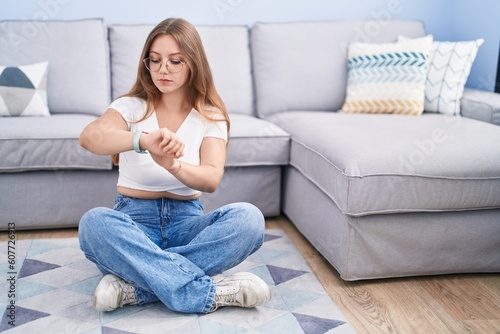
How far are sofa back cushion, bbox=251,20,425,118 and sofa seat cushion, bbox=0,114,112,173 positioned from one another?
1010 millimetres

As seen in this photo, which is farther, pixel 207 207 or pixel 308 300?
pixel 207 207

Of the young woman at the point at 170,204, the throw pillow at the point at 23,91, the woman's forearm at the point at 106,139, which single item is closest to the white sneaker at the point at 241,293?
the young woman at the point at 170,204

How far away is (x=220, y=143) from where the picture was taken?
181cm

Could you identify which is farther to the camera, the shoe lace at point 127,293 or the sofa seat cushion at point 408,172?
the sofa seat cushion at point 408,172

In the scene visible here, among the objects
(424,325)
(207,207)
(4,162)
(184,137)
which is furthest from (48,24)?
(424,325)

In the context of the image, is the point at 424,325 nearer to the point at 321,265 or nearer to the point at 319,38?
the point at 321,265

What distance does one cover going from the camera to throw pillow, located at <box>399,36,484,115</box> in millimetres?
2812

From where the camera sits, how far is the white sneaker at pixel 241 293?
1687mm

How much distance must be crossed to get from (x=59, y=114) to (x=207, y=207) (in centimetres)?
83

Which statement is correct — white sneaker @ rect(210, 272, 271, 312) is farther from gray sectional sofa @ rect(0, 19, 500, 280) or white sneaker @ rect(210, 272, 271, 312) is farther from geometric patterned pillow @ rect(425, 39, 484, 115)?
geometric patterned pillow @ rect(425, 39, 484, 115)

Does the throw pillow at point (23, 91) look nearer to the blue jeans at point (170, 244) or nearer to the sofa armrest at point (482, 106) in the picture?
the blue jeans at point (170, 244)

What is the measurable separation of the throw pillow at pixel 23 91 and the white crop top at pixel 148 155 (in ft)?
3.08

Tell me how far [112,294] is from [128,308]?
9 cm

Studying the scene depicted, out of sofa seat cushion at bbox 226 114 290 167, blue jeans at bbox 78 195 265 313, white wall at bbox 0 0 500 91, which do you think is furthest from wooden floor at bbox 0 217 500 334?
white wall at bbox 0 0 500 91
